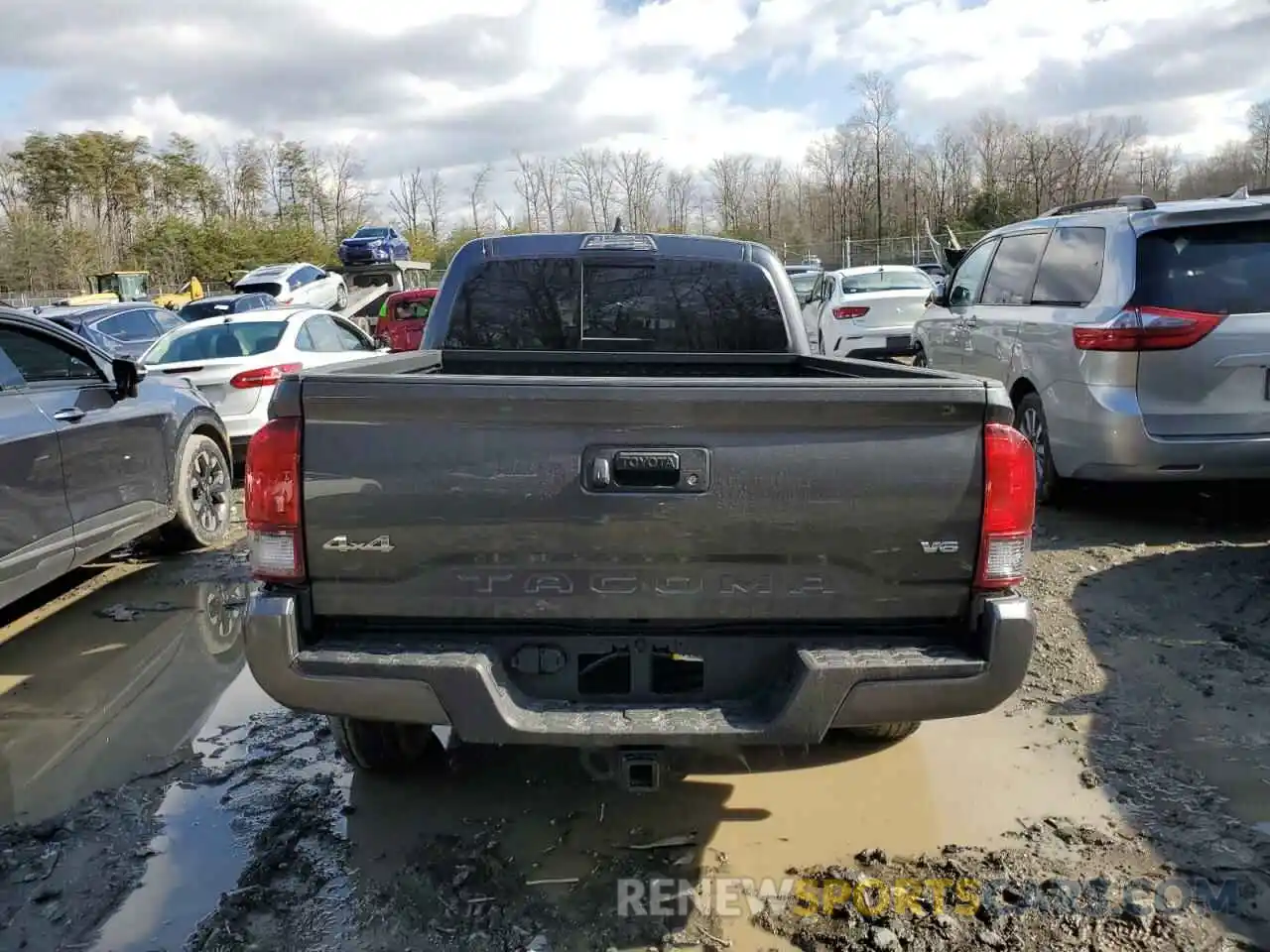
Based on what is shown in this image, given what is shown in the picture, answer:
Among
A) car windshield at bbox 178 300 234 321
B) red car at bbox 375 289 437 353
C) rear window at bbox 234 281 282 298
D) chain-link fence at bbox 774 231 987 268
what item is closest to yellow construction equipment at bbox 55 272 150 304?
rear window at bbox 234 281 282 298

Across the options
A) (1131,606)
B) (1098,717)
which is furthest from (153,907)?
(1131,606)

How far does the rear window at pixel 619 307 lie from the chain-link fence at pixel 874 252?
129 feet

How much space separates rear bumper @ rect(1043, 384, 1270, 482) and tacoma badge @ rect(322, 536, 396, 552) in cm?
472

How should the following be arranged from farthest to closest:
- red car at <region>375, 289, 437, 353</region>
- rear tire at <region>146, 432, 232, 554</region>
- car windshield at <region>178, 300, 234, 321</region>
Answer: car windshield at <region>178, 300, 234, 321</region> < red car at <region>375, 289, 437, 353</region> < rear tire at <region>146, 432, 232, 554</region>

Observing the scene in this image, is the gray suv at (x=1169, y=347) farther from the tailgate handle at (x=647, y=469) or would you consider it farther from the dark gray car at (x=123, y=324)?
the dark gray car at (x=123, y=324)

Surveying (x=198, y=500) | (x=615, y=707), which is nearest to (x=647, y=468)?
(x=615, y=707)

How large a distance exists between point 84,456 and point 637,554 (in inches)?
153

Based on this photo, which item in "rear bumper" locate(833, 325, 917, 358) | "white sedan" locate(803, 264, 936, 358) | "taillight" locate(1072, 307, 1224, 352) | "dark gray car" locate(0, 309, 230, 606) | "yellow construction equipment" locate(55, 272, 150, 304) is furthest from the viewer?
"yellow construction equipment" locate(55, 272, 150, 304)

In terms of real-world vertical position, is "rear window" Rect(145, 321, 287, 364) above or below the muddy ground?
above

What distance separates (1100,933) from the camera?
→ 2.65 meters

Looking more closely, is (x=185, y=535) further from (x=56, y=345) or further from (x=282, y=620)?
(x=282, y=620)

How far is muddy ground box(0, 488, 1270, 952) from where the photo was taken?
273 cm

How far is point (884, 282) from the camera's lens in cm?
1535

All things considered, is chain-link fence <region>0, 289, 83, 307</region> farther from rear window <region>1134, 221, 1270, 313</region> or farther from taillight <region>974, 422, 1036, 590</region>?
taillight <region>974, 422, 1036, 590</region>
